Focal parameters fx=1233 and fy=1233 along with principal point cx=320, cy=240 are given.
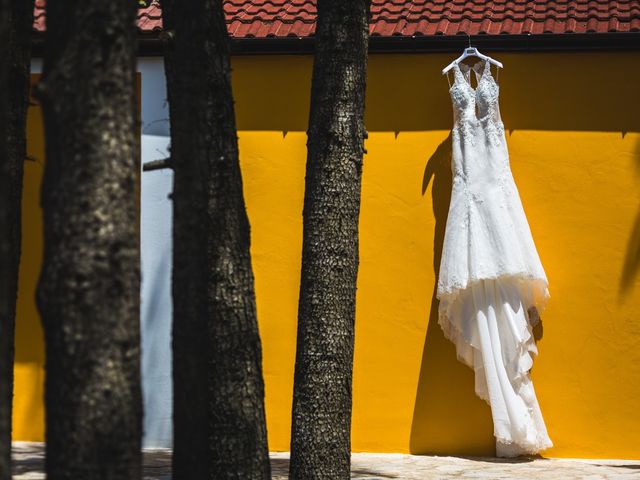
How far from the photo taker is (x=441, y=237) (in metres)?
8.87

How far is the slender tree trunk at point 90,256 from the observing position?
11.0 ft

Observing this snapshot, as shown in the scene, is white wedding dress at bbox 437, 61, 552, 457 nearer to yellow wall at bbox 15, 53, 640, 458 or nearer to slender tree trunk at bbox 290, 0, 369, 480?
yellow wall at bbox 15, 53, 640, 458

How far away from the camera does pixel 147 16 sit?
9547 millimetres

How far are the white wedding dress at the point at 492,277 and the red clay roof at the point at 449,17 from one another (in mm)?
580

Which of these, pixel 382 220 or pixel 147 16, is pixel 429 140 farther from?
pixel 147 16

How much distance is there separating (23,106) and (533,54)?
4.66 metres

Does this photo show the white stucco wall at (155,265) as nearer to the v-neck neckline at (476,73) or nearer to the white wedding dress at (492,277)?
the white wedding dress at (492,277)

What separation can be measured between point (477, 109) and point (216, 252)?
175 inches

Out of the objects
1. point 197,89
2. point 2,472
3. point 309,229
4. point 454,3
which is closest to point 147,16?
point 454,3

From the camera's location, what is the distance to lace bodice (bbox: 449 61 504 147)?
860 centimetres

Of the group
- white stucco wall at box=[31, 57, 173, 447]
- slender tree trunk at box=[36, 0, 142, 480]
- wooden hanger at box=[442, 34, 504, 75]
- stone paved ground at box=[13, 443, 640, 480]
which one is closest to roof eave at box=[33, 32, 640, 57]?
wooden hanger at box=[442, 34, 504, 75]

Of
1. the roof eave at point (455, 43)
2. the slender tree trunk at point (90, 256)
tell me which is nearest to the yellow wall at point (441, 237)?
the roof eave at point (455, 43)

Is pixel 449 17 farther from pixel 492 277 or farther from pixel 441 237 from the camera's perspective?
pixel 492 277

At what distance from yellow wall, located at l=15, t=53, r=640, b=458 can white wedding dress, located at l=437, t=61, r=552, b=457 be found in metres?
0.27
